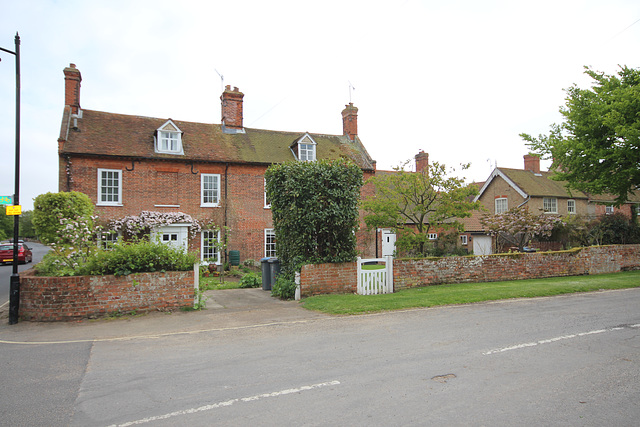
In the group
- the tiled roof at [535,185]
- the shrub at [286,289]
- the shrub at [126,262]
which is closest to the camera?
the shrub at [126,262]

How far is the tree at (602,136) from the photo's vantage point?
59.5 feet

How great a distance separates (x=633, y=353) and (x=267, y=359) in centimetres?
556

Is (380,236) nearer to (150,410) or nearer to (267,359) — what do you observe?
(267,359)

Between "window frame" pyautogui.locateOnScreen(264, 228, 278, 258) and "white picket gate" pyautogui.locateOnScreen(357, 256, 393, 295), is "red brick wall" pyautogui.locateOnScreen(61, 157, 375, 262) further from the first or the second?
"white picket gate" pyautogui.locateOnScreen(357, 256, 393, 295)

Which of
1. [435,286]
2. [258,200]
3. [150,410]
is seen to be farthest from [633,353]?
[258,200]

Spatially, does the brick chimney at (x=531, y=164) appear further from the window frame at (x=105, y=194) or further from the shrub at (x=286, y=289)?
the window frame at (x=105, y=194)

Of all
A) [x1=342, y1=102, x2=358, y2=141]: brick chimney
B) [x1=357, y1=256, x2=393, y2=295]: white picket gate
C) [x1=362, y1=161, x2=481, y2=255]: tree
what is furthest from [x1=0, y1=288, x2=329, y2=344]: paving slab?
[x1=342, y1=102, x2=358, y2=141]: brick chimney

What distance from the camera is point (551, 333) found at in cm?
752

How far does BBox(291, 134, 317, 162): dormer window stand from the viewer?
86.4 ft

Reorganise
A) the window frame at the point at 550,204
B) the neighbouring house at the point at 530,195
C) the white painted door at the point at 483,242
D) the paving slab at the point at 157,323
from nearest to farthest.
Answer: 1. the paving slab at the point at 157,323
2. the white painted door at the point at 483,242
3. the neighbouring house at the point at 530,195
4. the window frame at the point at 550,204

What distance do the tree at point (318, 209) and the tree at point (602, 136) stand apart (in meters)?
13.1

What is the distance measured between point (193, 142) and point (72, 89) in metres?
7.32

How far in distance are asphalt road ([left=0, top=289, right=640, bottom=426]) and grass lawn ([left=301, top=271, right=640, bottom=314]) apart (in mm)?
1814

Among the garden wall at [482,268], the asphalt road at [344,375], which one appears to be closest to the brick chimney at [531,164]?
the garden wall at [482,268]
